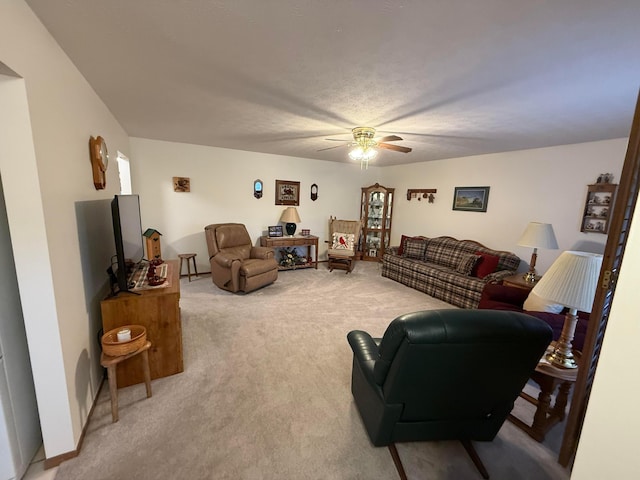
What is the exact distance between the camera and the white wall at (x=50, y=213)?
A: 1.15 metres

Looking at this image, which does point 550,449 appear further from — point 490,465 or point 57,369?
point 57,369

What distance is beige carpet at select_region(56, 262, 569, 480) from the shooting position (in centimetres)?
144

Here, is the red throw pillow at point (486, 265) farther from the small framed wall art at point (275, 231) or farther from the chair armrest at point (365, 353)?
the small framed wall art at point (275, 231)

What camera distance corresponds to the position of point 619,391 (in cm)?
49

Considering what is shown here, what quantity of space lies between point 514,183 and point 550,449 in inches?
136

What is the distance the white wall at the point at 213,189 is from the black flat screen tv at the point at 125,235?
2055 millimetres

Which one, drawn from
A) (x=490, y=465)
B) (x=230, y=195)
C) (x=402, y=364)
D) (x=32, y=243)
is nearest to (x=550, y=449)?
(x=490, y=465)

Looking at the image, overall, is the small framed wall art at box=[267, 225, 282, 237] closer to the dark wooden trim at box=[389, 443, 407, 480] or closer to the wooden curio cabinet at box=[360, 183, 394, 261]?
the wooden curio cabinet at box=[360, 183, 394, 261]

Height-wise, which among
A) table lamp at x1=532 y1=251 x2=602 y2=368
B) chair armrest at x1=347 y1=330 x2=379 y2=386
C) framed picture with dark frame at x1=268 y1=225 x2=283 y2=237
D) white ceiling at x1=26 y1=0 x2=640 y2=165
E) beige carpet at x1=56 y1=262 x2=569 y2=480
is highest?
white ceiling at x1=26 y1=0 x2=640 y2=165

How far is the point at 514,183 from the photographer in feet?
12.8

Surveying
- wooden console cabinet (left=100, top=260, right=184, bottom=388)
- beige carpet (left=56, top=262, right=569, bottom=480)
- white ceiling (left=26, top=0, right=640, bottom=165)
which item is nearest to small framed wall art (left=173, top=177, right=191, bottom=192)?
white ceiling (left=26, top=0, right=640, bottom=165)

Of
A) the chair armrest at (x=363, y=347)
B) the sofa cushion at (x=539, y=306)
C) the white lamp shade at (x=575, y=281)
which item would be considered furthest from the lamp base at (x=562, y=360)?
the chair armrest at (x=363, y=347)

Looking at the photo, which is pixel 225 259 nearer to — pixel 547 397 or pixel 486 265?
pixel 547 397

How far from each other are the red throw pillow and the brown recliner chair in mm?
3085
